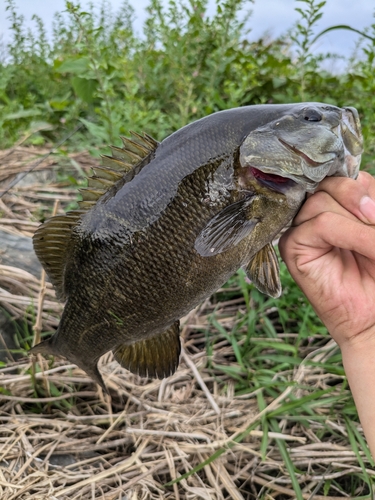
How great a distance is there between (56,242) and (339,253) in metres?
1.02

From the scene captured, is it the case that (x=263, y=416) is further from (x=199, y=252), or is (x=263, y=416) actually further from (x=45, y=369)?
(x=45, y=369)

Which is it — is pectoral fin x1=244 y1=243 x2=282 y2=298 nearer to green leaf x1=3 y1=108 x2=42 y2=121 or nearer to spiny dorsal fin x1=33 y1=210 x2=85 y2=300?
spiny dorsal fin x1=33 y1=210 x2=85 y2=300

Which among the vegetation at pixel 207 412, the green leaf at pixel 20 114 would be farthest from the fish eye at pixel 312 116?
the green leaf at pixel 20 114

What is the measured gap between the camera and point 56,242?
1.58 meters

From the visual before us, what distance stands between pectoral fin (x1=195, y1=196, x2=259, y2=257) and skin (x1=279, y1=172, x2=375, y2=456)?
237 mm

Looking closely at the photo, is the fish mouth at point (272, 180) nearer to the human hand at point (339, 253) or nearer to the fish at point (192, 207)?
the fish at point (192, 207)

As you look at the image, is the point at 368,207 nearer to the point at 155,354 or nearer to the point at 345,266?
the point at 345,266

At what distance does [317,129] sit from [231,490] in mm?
1443

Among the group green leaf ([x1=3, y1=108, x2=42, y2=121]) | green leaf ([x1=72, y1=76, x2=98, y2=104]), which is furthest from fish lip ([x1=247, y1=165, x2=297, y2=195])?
green leaf ([x1=3, y1=108, x2=42, y2=121])

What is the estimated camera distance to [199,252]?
142 centimetres

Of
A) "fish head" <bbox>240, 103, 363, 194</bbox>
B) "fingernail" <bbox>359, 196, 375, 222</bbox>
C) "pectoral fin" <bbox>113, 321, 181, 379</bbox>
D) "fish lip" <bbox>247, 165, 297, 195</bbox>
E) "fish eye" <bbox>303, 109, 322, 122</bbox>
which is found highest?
"fish eye" <bbox>303, 109, 322, 122</bbox>

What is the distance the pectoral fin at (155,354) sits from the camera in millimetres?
1624

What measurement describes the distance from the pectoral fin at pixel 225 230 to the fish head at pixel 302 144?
129mm

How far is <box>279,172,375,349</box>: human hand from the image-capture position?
1414mm
